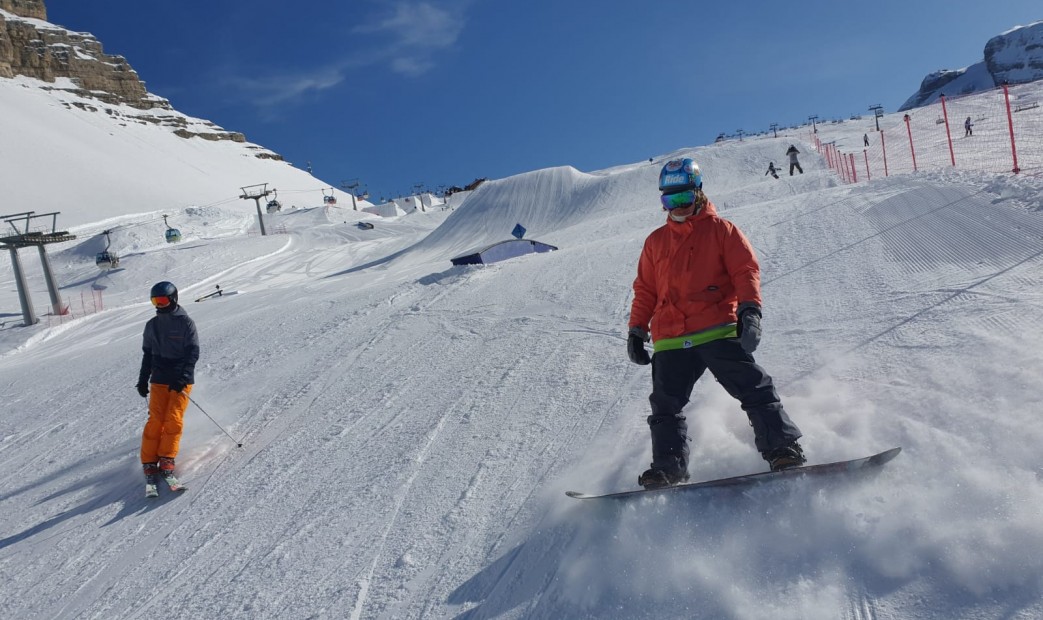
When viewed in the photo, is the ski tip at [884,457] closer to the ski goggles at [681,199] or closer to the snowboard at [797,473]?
the snowboard at [797,473]

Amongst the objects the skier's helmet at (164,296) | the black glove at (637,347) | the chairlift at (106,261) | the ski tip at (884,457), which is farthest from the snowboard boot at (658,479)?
the chairlift at (106,261)

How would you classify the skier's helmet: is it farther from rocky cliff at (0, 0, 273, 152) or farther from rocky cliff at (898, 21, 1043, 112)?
rocky cliff at (0, 0, 273, 152)

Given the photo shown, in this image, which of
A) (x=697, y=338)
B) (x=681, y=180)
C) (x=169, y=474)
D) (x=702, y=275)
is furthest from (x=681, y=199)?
(x=169, y=474)

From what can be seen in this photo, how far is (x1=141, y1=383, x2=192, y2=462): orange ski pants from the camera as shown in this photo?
5.15 meters

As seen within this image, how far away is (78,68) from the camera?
460 ft

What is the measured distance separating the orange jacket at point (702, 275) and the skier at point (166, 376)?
4.16 meters

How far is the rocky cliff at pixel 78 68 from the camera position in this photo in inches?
5089

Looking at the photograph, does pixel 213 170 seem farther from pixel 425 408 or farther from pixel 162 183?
pixel 425 408

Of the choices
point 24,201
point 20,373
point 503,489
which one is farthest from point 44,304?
point 24,201

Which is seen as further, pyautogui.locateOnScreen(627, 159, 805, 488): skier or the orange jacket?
the orange jacket

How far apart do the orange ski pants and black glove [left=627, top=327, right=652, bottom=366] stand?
3.95 metres

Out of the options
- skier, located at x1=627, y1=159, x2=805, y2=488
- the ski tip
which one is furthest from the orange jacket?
the ski tip

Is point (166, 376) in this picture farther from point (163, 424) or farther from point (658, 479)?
point (658, 479)

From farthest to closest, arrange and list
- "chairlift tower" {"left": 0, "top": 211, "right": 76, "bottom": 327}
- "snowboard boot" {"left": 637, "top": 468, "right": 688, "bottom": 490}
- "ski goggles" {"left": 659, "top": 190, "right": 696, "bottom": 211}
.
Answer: "chairlift tower" {"left": 0, "top": 211, "right": 76, "bottom": 327} → "ski goggles" {"left": 659, "top": 190, "right": 696, "bottom": 211} → "snowboard boot" {"left": 637, "top": 468, "right": 688, "bottom": 490}
